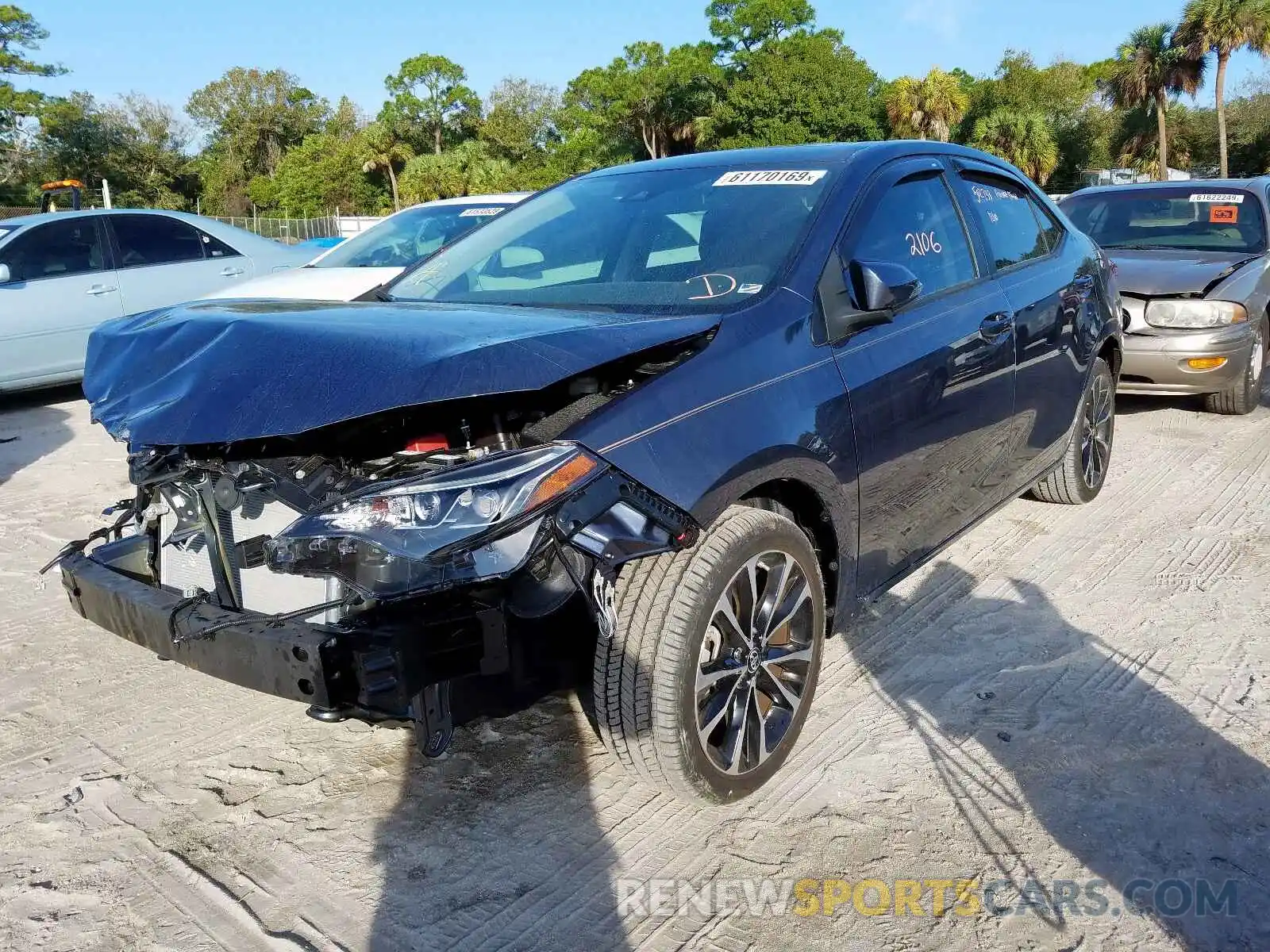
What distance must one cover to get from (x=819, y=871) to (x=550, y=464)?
1213 millimetres

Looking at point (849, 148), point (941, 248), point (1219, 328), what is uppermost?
point (849, 148)

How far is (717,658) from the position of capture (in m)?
2.72

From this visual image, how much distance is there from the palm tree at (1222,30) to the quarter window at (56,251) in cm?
3771

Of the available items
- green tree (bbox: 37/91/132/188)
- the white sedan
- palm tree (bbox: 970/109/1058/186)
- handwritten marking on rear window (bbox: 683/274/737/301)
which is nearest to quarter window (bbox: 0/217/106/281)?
the white sedan

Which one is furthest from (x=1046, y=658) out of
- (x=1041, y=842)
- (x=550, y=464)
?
(x=550, y=464)

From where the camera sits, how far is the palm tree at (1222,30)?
36.7 meters

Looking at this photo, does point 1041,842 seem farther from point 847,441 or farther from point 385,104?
point 385,104

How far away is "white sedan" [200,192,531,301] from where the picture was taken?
291 inches

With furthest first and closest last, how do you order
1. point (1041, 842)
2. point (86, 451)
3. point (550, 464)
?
point (86, 451) < point (1041, 842) < point (550, 464)

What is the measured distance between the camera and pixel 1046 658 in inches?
144

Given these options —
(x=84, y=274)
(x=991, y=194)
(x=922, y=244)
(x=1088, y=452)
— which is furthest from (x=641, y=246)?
(x=84, y=274)

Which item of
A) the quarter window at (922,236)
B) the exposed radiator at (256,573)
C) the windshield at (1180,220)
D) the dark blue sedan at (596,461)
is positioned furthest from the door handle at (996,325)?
the windshield at (1180,220)

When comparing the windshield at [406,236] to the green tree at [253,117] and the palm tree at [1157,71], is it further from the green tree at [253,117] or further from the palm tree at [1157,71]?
the green tree at [253,117]

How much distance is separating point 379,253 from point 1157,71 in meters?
41.5
